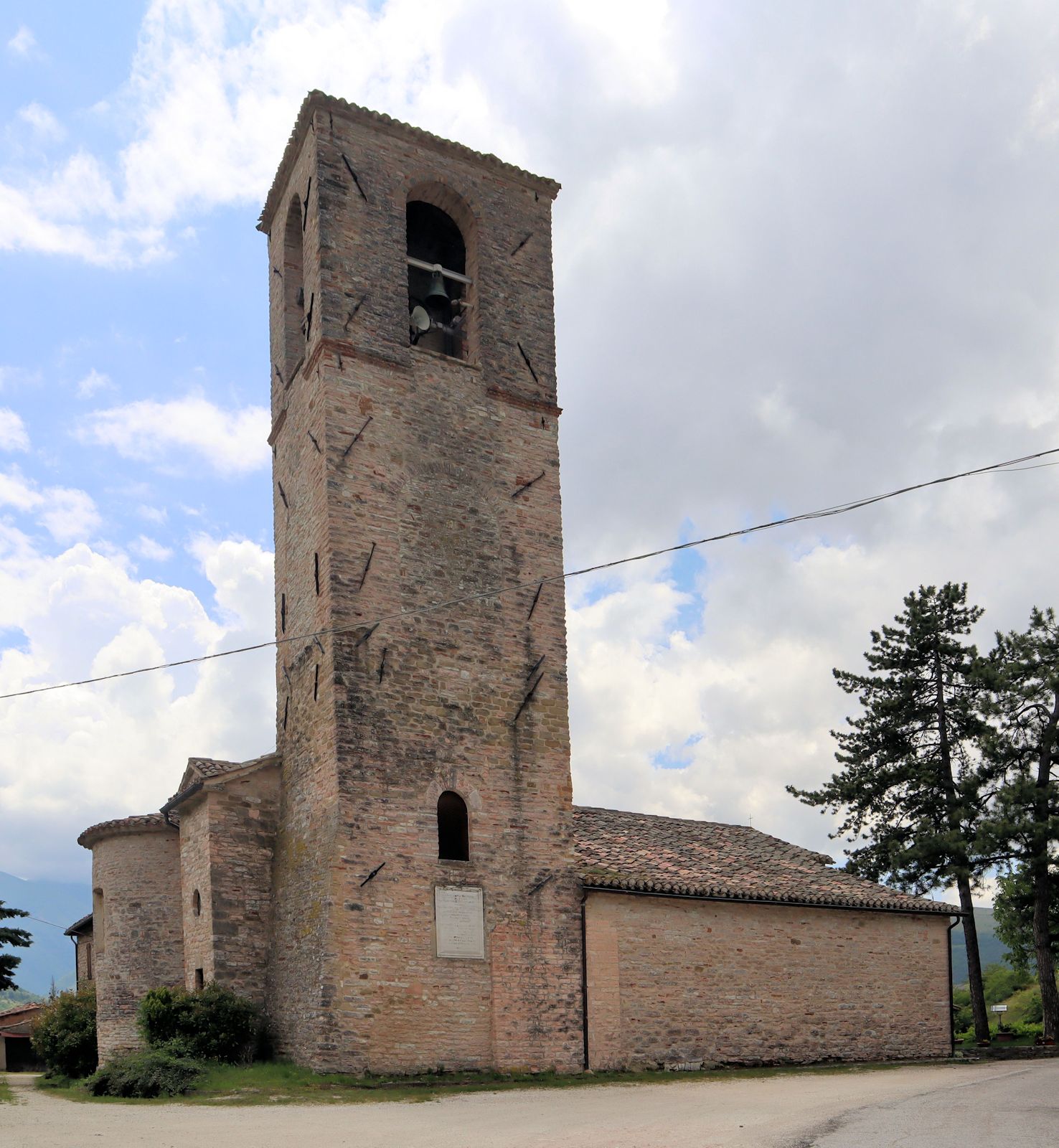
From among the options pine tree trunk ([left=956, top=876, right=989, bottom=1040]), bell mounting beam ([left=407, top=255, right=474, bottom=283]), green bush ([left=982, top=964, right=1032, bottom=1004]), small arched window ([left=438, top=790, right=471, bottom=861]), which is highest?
bell mounting beam ([left=407, top=255, right=474, bottom=283])

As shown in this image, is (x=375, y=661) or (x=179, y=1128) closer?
(x=179, y=1128)

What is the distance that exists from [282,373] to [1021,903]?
22307 millimetres

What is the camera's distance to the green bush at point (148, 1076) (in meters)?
15.6

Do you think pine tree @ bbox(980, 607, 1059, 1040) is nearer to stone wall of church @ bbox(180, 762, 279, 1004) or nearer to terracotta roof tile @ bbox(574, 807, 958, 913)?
terracotta roof tile @ bbox(574, 807, 958, 913)

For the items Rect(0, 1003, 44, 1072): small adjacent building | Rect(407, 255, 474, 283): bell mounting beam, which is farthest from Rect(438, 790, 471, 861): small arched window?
Rect(0, 1003, 44, 1072): small adjacent building

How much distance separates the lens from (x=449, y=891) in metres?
18.0

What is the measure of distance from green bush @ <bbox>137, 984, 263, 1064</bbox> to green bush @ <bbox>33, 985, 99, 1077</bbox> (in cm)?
411

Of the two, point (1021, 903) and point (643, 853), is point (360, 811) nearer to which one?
point (643, 853)

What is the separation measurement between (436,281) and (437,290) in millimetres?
227

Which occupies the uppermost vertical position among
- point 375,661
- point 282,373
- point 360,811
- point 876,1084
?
point 282,373

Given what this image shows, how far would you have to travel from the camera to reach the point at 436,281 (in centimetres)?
2183

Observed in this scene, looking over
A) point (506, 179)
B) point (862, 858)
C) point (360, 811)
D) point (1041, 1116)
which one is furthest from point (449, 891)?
point (862, 858)

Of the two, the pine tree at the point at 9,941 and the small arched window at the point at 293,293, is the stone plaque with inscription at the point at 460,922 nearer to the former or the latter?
the small arched window at the point at 293,293

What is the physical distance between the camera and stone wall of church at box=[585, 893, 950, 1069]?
752 inches
